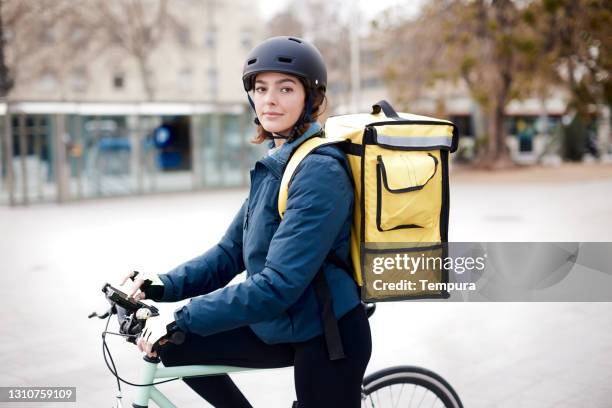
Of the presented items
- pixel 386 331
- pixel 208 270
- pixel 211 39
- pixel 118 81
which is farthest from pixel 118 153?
pixel 211 39

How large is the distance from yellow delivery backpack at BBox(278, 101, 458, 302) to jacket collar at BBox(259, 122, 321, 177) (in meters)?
0.03

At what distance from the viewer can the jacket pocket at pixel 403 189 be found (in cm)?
230

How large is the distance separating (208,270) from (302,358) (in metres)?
0.53

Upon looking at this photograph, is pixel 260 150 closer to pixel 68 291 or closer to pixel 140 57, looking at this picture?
pixel 140 57

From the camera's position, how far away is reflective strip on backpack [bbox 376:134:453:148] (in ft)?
7.61

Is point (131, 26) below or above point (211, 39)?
below

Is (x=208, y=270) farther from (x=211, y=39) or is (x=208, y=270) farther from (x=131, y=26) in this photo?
(x=211, y=39)

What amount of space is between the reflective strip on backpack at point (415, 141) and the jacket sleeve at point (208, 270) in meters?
0.54

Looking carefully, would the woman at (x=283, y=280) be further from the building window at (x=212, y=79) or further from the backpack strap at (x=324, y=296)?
the building window at (x=212, y=79)

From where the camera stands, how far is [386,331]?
5918 millimetres

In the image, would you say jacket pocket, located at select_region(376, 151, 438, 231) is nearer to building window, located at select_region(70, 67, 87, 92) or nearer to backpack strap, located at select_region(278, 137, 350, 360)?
backpack strap, located at select_region(278, 137, 350, 360)

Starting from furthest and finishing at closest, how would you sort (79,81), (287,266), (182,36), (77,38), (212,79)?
(212,79) → (79,81) → (182,36) → (77,38) → (287,266)

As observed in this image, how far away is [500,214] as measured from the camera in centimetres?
1351

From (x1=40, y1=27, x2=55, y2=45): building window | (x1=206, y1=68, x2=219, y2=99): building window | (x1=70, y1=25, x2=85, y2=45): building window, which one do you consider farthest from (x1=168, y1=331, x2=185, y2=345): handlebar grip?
(x1=206, y1=68, x2=219, y2=99): building window
